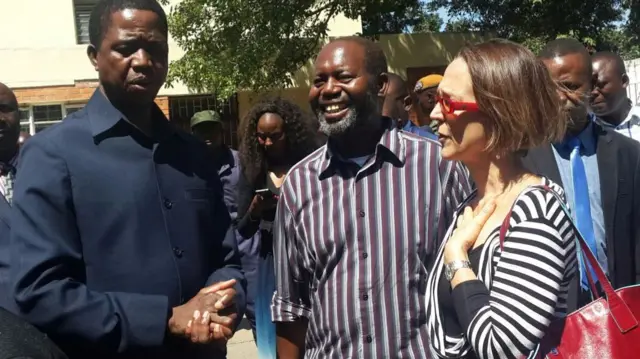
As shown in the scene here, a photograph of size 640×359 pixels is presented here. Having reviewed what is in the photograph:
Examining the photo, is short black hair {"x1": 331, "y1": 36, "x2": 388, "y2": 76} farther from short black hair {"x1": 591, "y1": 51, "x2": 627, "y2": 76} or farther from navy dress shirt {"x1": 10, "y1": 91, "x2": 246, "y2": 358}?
short black hair {"x1": 591, "y1": 51, "x2": 627, "y2": 76}

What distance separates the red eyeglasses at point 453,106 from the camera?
2.18 m

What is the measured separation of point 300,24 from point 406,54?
4161mm

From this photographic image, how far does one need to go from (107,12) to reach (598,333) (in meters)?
1.80

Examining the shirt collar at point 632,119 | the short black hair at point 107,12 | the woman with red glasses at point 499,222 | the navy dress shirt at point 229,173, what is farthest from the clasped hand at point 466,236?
the navy dress shirt at point 229,173

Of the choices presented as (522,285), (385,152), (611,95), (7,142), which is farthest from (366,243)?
(611,95)

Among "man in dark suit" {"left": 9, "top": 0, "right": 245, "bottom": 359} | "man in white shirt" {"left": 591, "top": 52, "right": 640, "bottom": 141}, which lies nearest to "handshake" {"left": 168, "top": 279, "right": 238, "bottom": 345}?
"man in dark suit" {"left": 9, "top": 0, "right": 245, "bottom": 359}

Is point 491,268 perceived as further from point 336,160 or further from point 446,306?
point 336,160

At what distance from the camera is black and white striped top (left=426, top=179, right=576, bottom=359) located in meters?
1.90

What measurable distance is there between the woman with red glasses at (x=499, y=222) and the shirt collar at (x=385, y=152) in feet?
1.60

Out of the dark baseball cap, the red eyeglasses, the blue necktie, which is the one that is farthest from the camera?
the dark baseball cap

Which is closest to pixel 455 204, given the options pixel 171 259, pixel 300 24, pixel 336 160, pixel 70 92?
pixel 336 160

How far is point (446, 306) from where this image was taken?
7.18 feet

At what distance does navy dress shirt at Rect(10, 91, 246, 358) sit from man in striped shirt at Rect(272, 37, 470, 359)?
0.38 meters

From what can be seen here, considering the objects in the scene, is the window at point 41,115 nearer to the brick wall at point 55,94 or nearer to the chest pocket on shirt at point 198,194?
the brick wall at point 55,94
